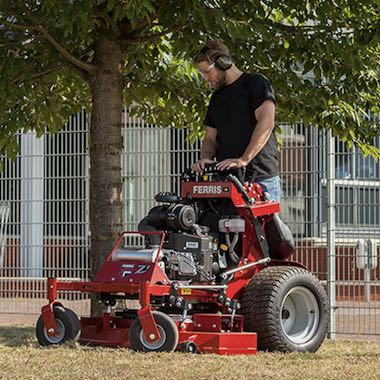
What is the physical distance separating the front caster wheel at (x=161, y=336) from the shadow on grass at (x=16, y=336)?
145 cm

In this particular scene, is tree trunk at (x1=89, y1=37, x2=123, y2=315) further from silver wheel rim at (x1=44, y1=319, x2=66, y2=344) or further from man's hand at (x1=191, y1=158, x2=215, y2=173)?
silver wheel rim at (x1=44, y1=319, x2=66, y2=344)

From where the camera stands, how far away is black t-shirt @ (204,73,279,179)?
26.8 ft

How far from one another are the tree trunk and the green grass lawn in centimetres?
223

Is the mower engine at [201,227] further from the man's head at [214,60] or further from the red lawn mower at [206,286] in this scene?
the man's head at [214,60]

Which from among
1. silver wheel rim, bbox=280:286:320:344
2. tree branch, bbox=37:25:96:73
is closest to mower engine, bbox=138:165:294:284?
silver wheel rim, bbox=280:286:320:344

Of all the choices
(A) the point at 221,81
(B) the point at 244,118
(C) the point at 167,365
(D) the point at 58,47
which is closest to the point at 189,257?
(C) the point at 167,365

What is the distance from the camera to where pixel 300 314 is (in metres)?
8.10

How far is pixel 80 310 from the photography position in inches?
511

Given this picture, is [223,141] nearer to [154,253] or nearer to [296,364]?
[154,253]

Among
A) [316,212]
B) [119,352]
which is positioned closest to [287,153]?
[316,212]

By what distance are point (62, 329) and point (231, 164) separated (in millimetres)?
1641

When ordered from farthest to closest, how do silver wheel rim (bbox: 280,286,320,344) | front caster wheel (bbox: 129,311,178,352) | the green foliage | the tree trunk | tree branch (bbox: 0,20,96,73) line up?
the tree trunk
tree branch (bbox: 0,20,96,73)
the green foliage
silver wheel rim (bbox: 280,286,320,344)
front caster wheel (bbox: 129,311,178,352)

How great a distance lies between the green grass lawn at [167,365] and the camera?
6.22 meters

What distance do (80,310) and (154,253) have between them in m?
5.77
